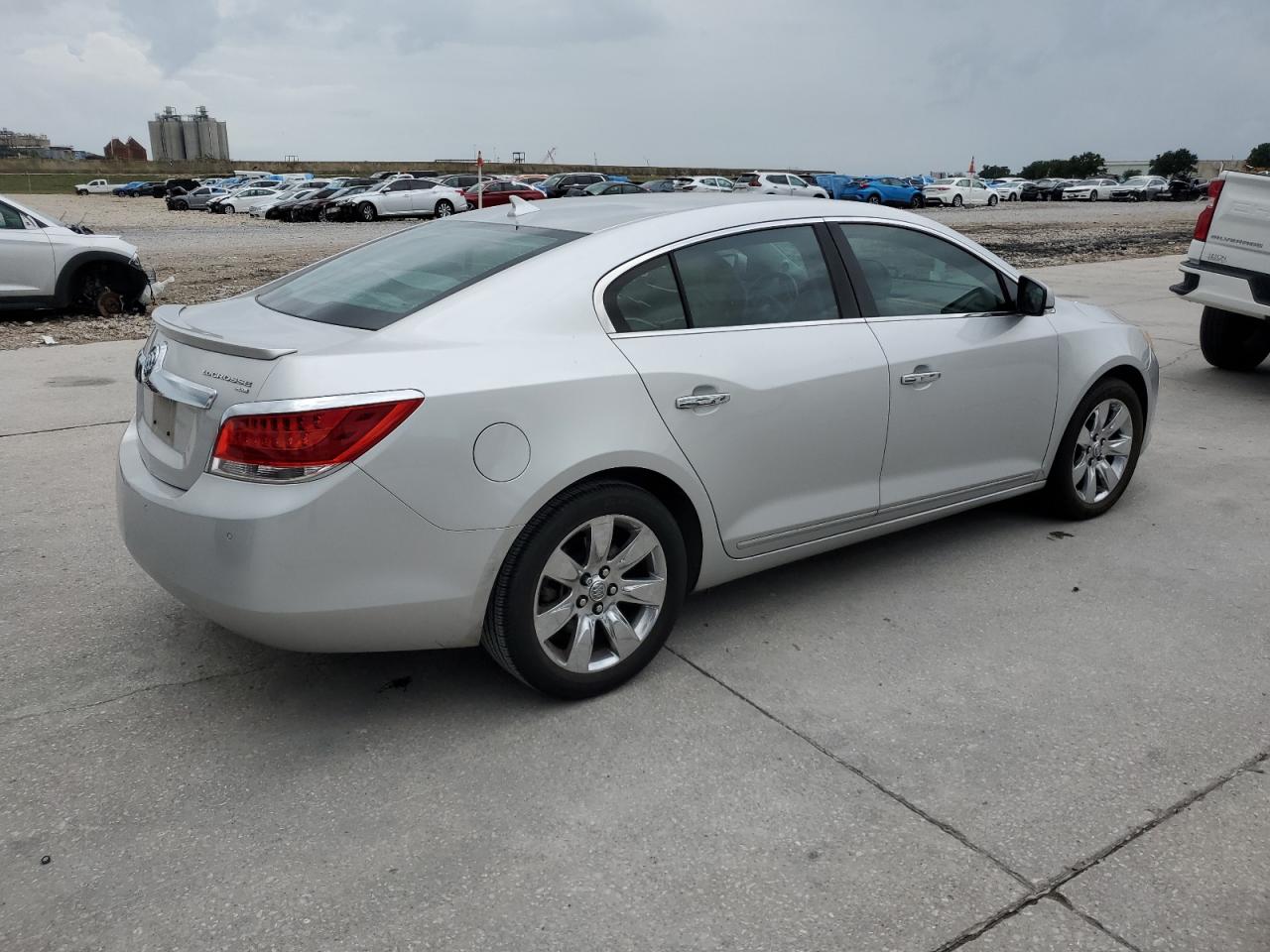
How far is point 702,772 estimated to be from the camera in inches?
125

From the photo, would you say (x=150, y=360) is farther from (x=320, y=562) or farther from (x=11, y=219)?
(x=11, y=219)

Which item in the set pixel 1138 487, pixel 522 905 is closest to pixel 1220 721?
pixel 522 905

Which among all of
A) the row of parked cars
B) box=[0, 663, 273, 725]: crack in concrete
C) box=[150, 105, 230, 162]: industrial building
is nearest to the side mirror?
box=[0, 663, 273, 725]: crack in concrete

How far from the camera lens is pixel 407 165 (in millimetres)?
112688

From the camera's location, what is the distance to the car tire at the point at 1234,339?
909 centimetres

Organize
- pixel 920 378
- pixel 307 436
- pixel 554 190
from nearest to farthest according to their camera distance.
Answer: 1. pixel 307 436
2. pixel 920 378
3. pixel 554 190

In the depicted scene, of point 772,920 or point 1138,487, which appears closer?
point 772,920

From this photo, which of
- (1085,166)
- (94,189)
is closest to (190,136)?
(94,189)

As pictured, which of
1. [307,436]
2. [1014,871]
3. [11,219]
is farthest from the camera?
[11,219]

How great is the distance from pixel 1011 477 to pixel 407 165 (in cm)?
11511

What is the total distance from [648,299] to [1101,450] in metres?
2.75

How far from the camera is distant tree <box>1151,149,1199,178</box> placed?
3859 inches

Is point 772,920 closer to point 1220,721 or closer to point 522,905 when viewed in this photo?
point 522,905

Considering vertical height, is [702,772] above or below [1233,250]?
below
